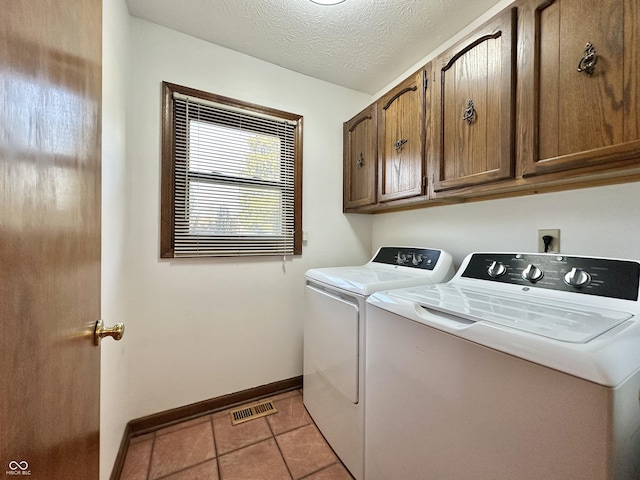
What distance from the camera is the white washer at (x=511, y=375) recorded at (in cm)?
54

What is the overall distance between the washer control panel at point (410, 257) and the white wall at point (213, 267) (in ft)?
1.32

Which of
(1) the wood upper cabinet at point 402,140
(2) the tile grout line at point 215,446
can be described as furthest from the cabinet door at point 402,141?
(2) the tile grout line at point 215,446

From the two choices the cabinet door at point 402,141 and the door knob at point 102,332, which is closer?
the door knob at point 102,332

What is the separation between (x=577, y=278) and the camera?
97cm

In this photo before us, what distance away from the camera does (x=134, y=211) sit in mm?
1555

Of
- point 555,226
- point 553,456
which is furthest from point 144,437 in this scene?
point 555,226

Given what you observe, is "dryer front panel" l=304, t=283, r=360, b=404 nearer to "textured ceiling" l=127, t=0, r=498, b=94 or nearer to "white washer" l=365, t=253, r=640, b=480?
"white washer" l=365, t=253, r=640, b=480

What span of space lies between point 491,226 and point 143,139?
217cm

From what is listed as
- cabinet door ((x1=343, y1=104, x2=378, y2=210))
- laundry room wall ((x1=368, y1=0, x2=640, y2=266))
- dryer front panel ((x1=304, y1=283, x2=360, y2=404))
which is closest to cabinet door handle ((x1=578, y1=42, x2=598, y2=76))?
laundry room wall ((x1=368, y1=0, x2=640, y2=266))

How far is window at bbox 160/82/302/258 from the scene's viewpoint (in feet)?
5.39

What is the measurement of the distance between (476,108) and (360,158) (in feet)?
3.04

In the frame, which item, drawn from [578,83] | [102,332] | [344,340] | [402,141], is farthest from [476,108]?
[102,332]

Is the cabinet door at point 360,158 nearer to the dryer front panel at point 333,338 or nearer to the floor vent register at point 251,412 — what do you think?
the dryer front panel at point 333,338

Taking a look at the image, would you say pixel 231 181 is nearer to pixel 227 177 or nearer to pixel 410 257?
pixel 227 177
